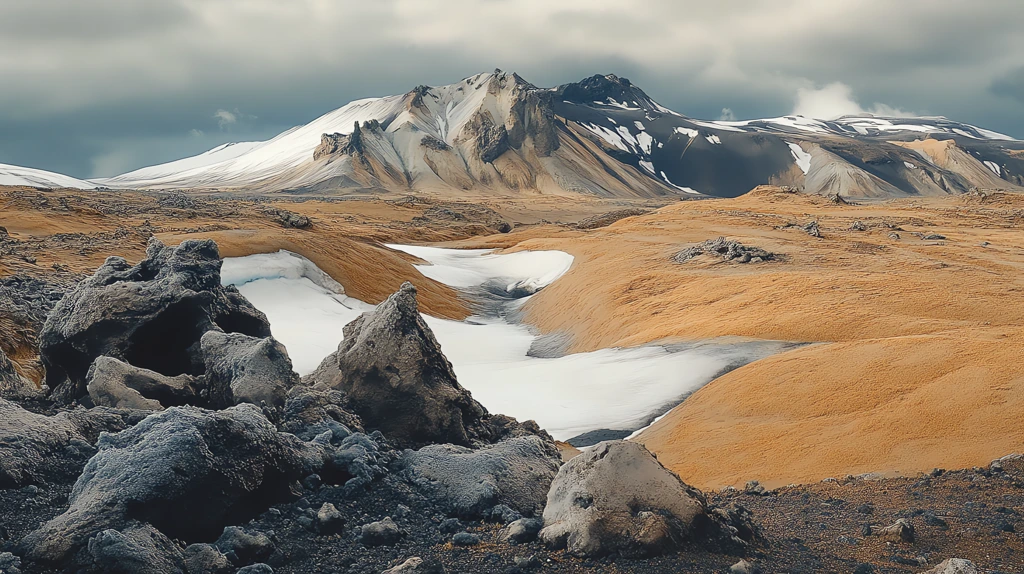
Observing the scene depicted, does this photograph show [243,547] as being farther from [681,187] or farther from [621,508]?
[681,187]

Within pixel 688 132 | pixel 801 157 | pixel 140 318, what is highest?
pixel 688 132

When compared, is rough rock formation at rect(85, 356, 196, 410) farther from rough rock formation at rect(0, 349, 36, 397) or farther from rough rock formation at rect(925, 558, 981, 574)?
rough rock formation at rect(925, 558, 981, 574)

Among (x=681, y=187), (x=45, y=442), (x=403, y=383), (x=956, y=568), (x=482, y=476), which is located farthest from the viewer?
(x=681, y=187)

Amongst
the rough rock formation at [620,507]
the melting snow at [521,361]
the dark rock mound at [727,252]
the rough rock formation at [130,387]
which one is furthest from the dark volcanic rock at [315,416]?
the dark rock mound at [727,252]

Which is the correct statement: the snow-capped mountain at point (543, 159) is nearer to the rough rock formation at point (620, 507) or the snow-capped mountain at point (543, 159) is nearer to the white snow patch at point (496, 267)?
the white snow patch at point (496, 267)

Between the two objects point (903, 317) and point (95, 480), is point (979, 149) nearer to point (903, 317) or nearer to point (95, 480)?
point (903, 317)

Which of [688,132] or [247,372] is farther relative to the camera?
[688,132]

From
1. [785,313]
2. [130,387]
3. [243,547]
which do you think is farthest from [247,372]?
[785,313]

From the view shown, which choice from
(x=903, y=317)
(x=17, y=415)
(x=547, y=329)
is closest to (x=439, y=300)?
(x=547, y=329)
